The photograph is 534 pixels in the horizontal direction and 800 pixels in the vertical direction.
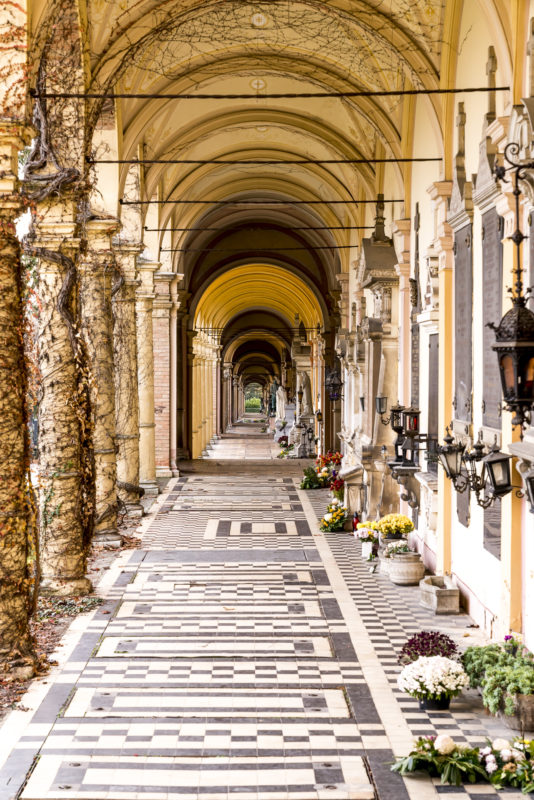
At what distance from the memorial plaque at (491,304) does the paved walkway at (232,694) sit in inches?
93.4

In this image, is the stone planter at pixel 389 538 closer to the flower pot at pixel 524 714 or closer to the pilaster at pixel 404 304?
the pilaster at pixel 404 304

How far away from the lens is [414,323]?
47.6 ft

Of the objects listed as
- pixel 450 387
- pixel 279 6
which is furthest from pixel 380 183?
pixel 450 387

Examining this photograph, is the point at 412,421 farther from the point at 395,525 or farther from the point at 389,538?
the point at 389,538

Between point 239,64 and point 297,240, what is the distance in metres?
16.7

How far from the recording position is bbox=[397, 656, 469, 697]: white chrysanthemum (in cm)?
749

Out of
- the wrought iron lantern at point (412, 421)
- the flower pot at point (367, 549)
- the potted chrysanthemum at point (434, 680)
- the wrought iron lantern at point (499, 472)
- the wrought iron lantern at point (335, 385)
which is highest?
the wrought iron lantern at point (335, 385)

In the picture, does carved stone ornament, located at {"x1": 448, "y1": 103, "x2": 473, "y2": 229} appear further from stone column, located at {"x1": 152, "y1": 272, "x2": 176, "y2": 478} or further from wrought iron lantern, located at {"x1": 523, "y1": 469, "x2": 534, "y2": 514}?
stone column, located at {"x1": 152, "y1": 272, "x2": 176, "y2": 478}

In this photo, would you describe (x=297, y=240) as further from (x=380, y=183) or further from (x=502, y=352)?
(x=502, y=352)

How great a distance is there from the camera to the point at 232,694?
26.5 feet

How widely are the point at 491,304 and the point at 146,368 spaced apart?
40.9 feet

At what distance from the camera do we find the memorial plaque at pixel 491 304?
29.5ft

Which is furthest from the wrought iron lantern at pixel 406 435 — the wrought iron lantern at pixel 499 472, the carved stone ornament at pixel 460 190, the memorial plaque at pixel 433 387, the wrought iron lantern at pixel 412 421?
the wrought iron lantern at pixel 499 472

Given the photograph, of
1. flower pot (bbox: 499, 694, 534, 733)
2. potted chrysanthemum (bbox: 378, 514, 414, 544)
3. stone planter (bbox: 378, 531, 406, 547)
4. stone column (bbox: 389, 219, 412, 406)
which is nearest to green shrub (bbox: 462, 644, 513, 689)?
flower pot (bbox: 499, 694, 534, 733)
